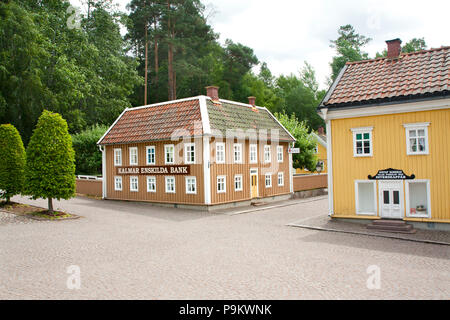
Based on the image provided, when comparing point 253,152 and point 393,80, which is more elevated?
point 393,80

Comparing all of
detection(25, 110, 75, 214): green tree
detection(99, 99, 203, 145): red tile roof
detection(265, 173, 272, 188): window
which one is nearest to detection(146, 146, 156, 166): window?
detection(99, 99, 203, 145): red tile roof

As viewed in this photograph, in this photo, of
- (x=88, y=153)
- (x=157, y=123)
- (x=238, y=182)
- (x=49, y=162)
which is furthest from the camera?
(x=88, y=153)

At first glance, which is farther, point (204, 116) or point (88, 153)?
point (88, 153)

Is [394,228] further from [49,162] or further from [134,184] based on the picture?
[134,184]

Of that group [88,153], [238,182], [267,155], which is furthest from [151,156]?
[88,153]

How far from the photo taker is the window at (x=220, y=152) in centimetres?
2328

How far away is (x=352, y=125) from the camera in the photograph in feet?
57.2

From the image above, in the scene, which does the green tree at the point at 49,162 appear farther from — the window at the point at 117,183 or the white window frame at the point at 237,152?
the white window frame at the point at 237,152

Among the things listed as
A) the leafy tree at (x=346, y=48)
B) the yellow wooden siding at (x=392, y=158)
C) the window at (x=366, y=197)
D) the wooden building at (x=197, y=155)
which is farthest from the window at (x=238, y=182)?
the leafy tree at (x=346, y=48)

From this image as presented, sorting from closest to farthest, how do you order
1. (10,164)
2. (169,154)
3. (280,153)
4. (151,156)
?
(10,164) < (169,154) < (151,156) < (280,153)

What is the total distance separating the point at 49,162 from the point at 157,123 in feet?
27.4

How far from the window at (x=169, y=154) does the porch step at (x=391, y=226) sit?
1251cm

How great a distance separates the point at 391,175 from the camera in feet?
53.2
